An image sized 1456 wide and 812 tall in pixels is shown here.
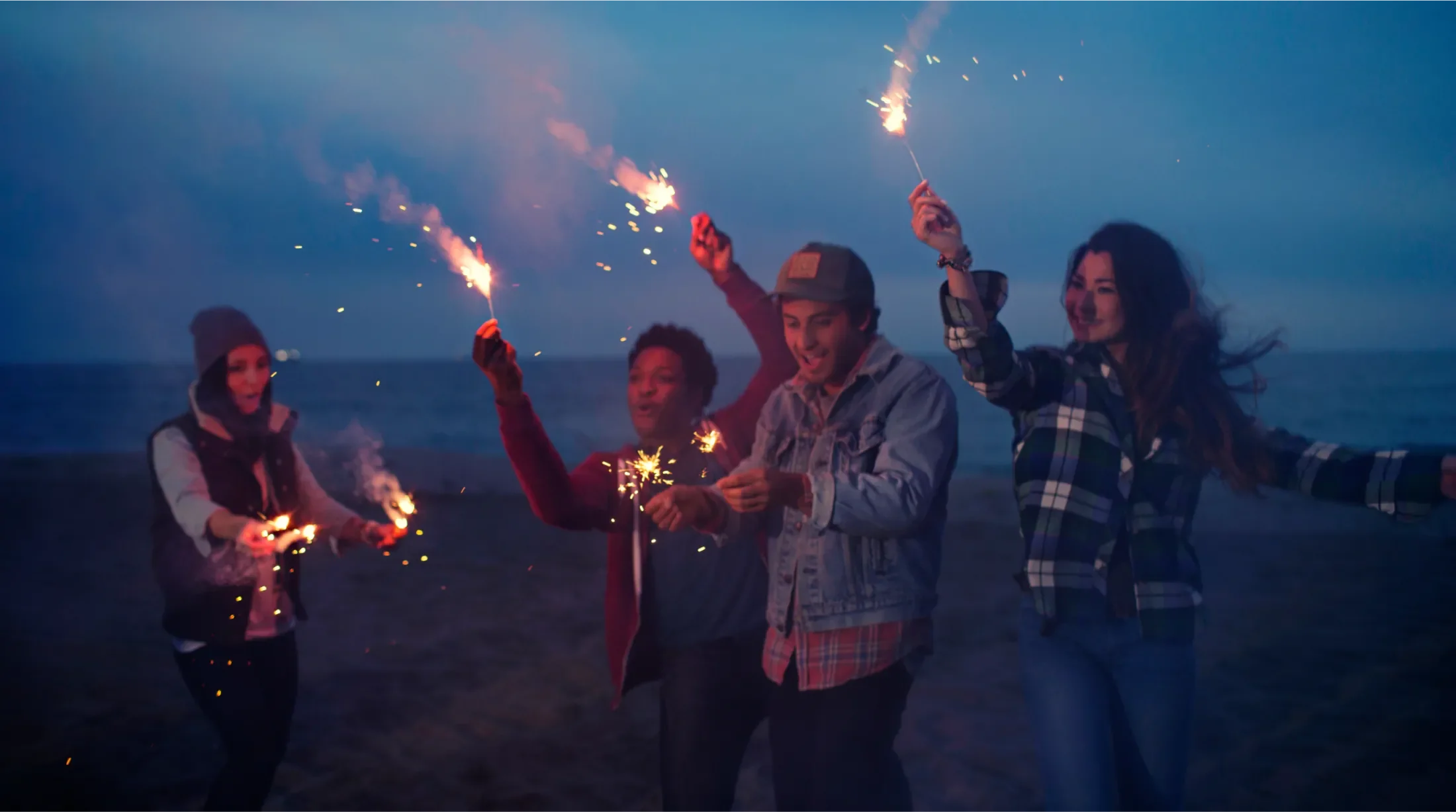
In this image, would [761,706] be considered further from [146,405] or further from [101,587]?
[146,405]

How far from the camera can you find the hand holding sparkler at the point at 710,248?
13.4 feet

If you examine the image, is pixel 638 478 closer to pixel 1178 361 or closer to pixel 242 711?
pixel 242 711

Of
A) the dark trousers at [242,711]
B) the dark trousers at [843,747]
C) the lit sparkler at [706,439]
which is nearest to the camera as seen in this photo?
the dark trousers at [843,747]

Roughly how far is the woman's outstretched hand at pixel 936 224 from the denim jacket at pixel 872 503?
0.37 metres

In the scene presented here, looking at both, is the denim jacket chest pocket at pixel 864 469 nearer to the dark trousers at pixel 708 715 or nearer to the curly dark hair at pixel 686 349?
the dark trousers at pixel 708 715

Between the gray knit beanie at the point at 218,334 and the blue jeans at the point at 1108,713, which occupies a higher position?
the gray knit beanie at the point at 218,334

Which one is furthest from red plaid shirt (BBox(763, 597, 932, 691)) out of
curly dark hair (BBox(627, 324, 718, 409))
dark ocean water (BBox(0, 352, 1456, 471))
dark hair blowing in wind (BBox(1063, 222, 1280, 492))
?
dark ocean water (BBox(0, 352, 1456, 471))

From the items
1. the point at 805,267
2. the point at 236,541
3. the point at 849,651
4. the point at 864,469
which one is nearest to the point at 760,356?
the point at 805,267

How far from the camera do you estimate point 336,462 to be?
71.3 ft

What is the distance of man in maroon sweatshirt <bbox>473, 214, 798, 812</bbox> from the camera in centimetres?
341

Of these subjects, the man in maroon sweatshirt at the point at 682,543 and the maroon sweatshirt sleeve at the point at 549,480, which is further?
the maroon sweatshirt sleeve at the point at 549,480

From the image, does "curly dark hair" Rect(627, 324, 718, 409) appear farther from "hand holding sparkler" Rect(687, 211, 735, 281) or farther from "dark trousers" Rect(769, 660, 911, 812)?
"dark trousers" Rect(769, 660, 911, 812)

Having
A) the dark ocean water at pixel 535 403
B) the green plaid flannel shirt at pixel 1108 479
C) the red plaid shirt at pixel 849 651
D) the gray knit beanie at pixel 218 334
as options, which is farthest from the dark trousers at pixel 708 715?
the dark ocean water at pixel 535 403

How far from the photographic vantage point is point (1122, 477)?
3.09 meters
